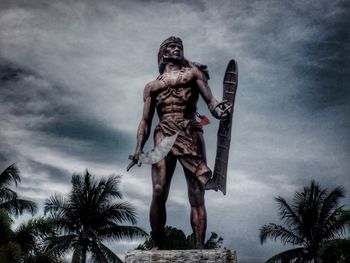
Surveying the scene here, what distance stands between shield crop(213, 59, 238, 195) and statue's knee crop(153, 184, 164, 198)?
2.10 ft

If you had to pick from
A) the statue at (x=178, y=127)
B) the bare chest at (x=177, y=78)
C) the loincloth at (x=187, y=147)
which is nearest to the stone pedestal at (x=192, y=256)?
the statue at (x=178, y=127)

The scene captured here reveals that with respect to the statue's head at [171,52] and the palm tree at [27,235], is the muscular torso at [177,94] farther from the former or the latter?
the palm tree at [27,235]

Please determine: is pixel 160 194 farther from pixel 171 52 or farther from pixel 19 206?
pixel 19 206

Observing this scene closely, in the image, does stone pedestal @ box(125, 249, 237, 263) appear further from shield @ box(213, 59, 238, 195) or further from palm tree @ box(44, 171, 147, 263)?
palm tree @ box(44, 171, 147, 263)

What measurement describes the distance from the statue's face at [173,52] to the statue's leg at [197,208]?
159 centimetres

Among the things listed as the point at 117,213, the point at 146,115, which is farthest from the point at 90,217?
the point at 146,115

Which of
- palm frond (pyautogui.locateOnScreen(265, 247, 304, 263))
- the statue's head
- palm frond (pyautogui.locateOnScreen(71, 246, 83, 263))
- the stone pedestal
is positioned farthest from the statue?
palm frond (pyautogui.locateOnScreen(265, 247, 304, 263))

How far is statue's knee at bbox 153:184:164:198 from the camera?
5531 millimetres

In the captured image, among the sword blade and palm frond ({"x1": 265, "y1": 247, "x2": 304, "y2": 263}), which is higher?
palm frond ({"x1": 265, "y1": 247, "x2": 304, "y2": 263})

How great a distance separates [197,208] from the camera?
550 centimetres

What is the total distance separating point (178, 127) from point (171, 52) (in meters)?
1.12

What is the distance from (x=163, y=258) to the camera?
493cm

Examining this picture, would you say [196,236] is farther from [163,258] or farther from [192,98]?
[192,98]

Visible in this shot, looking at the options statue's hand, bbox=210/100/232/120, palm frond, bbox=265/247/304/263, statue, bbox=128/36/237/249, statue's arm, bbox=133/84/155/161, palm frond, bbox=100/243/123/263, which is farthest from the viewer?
palm frond, bbox=265/247/304/263
